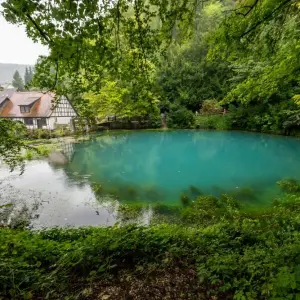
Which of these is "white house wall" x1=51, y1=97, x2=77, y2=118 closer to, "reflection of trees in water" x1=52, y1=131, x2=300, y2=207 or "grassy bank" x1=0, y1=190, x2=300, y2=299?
"reflection of trees in water" x1=52, y1=131, x2=300, y2=207

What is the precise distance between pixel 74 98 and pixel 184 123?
21.7 meters

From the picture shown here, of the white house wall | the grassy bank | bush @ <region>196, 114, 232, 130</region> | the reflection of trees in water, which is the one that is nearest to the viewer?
the grassy bank

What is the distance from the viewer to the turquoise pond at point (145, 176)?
704 cm

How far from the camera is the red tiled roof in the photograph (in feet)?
77.2

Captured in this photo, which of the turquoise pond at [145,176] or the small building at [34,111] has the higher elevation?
the small building at [34,111]

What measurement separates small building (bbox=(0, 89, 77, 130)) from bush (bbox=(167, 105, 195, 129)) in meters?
10.4

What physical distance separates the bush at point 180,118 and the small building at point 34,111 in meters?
10.4

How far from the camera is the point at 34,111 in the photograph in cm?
2375

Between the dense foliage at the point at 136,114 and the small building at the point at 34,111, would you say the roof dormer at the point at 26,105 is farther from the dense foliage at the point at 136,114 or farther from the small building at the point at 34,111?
the dense foliage at the point at 136,114

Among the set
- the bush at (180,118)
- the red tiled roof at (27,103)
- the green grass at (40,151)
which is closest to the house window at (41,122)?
the red tiled roof at (27,103)

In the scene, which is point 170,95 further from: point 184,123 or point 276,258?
point 276,258

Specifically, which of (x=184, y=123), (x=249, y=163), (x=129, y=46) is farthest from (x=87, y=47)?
(x=184, y=123)

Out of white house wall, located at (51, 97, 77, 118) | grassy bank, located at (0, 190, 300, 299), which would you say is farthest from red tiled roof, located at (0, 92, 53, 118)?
grassy bank, located at (0, 190, 300, 299)

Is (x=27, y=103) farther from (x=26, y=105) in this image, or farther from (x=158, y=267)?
(x=158, y=267)
